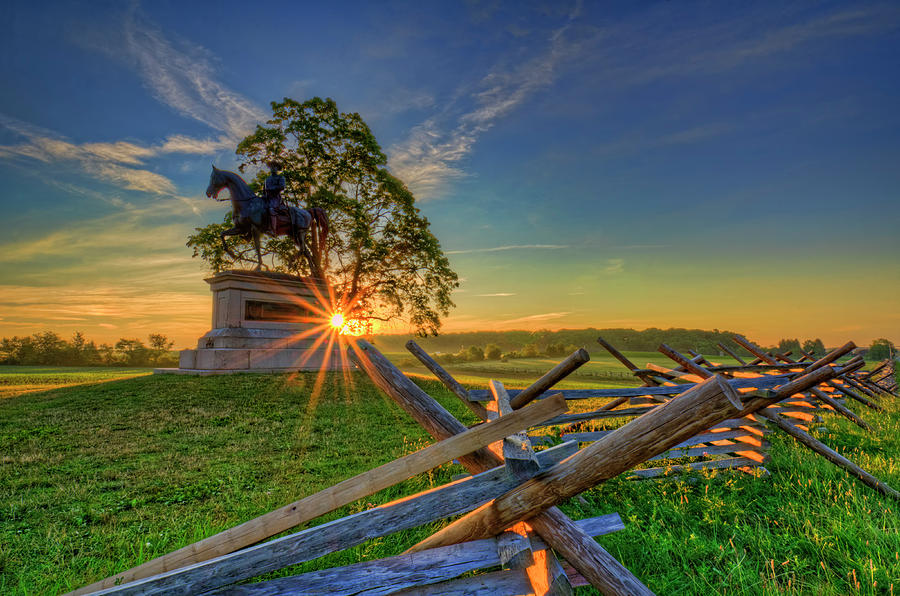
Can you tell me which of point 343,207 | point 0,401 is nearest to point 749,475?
point 0,401

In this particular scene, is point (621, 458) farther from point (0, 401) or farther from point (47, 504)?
point (0, 401)

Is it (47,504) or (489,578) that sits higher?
(489,578)

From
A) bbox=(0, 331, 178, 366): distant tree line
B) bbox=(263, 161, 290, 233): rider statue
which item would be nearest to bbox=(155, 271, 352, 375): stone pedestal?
bbox=(263, 161, 290, 233): rider statue

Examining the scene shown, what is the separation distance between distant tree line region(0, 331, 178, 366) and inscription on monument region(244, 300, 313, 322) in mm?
20582

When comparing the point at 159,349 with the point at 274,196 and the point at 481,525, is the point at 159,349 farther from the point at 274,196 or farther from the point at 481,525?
the point at 481,525

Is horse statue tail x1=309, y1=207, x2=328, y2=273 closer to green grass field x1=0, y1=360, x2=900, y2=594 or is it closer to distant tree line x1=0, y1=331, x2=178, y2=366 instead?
green grass field x1=0, y1=360, x2=900, y2=594

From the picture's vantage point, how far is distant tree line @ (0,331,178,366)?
1195 inches

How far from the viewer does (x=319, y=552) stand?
1.90m

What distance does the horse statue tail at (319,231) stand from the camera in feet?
59.1

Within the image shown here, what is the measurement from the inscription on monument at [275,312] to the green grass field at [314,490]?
6075 mm

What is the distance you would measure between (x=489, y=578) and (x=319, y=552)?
93 centimetres

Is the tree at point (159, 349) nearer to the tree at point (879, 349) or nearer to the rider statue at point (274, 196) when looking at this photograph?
the rider statue at point (274, 196)

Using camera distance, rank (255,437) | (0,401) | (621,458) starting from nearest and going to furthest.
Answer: (621,458), (255,437), (0,401)

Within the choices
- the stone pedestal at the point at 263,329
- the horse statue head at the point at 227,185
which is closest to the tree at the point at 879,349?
the stone pedestal at the point at 263,329
